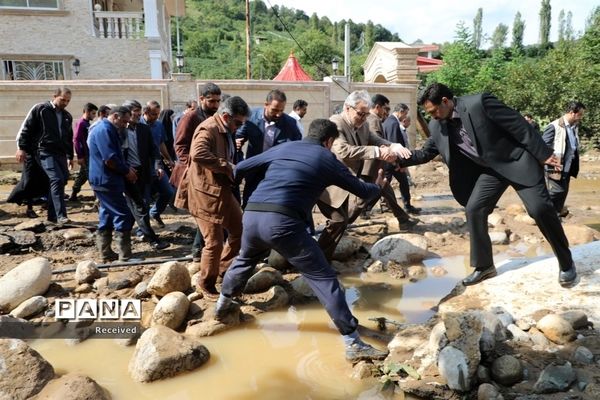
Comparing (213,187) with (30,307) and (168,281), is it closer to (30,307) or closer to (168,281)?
(168,281)

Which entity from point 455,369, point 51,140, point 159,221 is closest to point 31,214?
point 51,140

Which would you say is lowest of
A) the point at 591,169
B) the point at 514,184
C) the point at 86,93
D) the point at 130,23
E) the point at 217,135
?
the point at 591,169

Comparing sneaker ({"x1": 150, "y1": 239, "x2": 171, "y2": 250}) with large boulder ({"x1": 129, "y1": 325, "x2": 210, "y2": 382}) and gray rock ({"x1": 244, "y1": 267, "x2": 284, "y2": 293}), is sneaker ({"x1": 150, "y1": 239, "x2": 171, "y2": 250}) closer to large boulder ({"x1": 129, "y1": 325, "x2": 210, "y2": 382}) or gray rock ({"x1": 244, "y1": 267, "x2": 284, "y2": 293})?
gray rock ({"x1": 244, "y1": 267, "x2": 284, "y2": 293})

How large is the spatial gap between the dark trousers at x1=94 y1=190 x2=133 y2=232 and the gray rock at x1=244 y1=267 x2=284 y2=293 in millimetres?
1640

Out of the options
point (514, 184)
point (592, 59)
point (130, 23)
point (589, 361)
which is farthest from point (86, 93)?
point (592, 59)

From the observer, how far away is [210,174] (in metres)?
4.32

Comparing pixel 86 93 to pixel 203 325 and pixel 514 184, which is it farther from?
pixel 514 184

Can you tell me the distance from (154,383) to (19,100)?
1121 centimetres

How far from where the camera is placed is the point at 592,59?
17.7 m

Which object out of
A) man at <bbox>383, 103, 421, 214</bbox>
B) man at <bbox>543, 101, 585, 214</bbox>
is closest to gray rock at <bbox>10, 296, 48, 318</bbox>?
man at <bbox>383, 103, 421, 214</bbox>

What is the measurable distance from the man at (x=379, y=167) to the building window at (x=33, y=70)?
1349 centimetres

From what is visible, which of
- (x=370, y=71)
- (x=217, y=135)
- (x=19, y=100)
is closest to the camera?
(x=217, y=135)

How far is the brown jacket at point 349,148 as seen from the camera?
486 cm

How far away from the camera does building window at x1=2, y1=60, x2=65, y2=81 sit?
1630 cm
